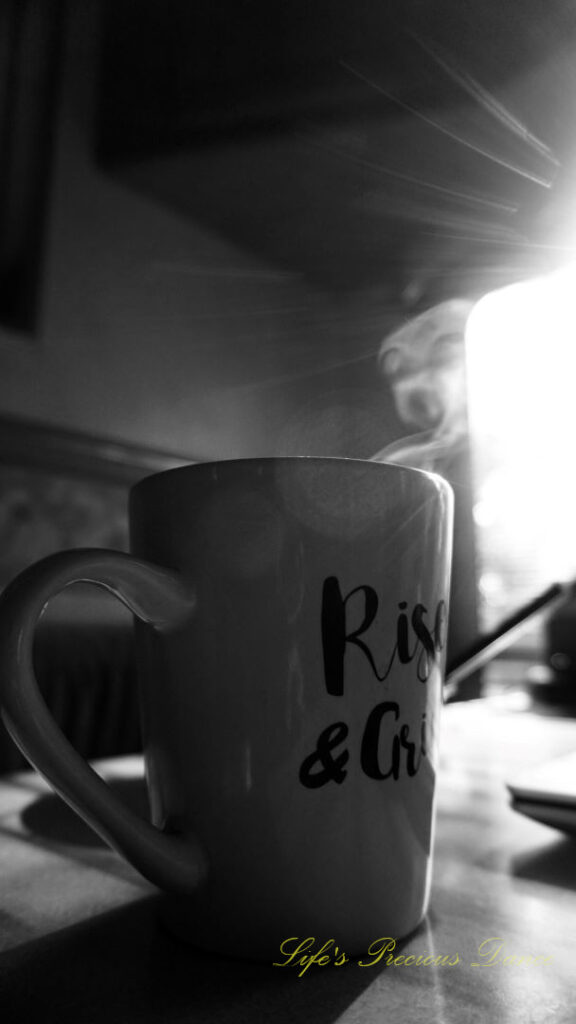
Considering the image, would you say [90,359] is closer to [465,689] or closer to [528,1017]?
[465,689]

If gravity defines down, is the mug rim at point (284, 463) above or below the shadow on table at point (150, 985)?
above

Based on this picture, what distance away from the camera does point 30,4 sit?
1.36 m

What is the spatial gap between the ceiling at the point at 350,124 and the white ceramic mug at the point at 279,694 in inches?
54.9

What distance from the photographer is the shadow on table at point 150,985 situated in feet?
0.59

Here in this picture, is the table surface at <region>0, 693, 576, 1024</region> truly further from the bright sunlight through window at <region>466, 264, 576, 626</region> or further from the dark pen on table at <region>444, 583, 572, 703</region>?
the bright sunlight through window at <region>466, 264, 576, 626</region>

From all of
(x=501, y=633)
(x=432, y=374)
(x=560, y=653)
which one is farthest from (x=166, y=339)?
(x=501, y=633)

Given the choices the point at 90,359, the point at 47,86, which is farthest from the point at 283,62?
the point at 90,359

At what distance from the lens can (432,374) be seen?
6.82 ft

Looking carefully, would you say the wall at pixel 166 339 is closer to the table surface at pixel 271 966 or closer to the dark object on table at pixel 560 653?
the dark object on table at pixel 560 653

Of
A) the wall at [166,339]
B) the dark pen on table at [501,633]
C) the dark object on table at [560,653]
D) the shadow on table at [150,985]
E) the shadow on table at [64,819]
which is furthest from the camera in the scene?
the wall at [166,339]

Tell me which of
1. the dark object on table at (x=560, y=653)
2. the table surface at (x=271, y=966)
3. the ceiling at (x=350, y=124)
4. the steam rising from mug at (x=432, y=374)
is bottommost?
the dark object on table at (x=560, y=653)

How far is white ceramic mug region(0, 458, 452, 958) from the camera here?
0.21m

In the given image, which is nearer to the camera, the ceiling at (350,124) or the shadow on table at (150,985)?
the shadow on table at (150,985)

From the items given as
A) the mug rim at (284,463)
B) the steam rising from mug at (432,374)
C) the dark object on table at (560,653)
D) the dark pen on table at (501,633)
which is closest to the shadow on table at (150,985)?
the mug rim at (284,463)
